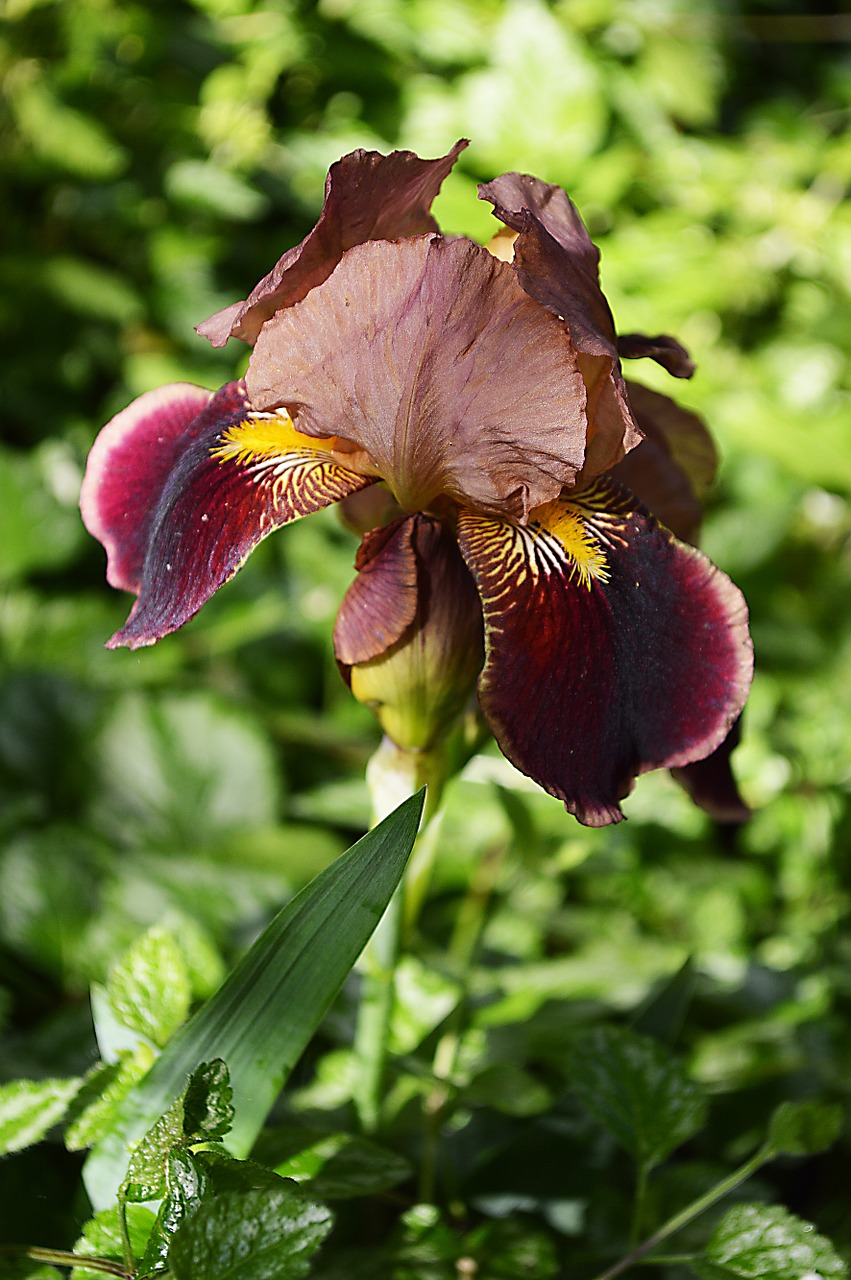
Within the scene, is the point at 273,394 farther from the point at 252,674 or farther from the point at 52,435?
the point at 52,435

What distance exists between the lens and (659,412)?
0.66 metres

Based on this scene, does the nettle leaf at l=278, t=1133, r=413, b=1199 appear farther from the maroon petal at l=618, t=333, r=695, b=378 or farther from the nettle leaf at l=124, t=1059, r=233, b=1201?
the maroon petal at l=618, t=333, r=695, b=378

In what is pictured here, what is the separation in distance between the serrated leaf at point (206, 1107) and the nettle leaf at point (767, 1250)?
252mm

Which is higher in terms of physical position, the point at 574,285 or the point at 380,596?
the point at 574,285

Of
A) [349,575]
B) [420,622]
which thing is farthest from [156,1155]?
[349,575]

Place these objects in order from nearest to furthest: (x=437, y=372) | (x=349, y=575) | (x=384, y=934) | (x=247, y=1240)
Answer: (x=247, y=1240), (x=437, y=372), (x=384, y=934), (x=349, y=575)

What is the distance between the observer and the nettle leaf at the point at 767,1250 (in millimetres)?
497

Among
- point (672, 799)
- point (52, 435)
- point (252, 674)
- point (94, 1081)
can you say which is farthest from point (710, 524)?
point (94, 1081)

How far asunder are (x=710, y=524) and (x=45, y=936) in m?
1.15

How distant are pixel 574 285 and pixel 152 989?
0.43m

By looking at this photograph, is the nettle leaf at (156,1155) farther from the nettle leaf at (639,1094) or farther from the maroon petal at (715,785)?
the maroon petal at (715,785)

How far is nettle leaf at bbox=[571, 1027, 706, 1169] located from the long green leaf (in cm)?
19

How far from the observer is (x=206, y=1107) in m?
0.45

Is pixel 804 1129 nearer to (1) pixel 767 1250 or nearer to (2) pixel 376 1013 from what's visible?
(1) pixel 767 1250
